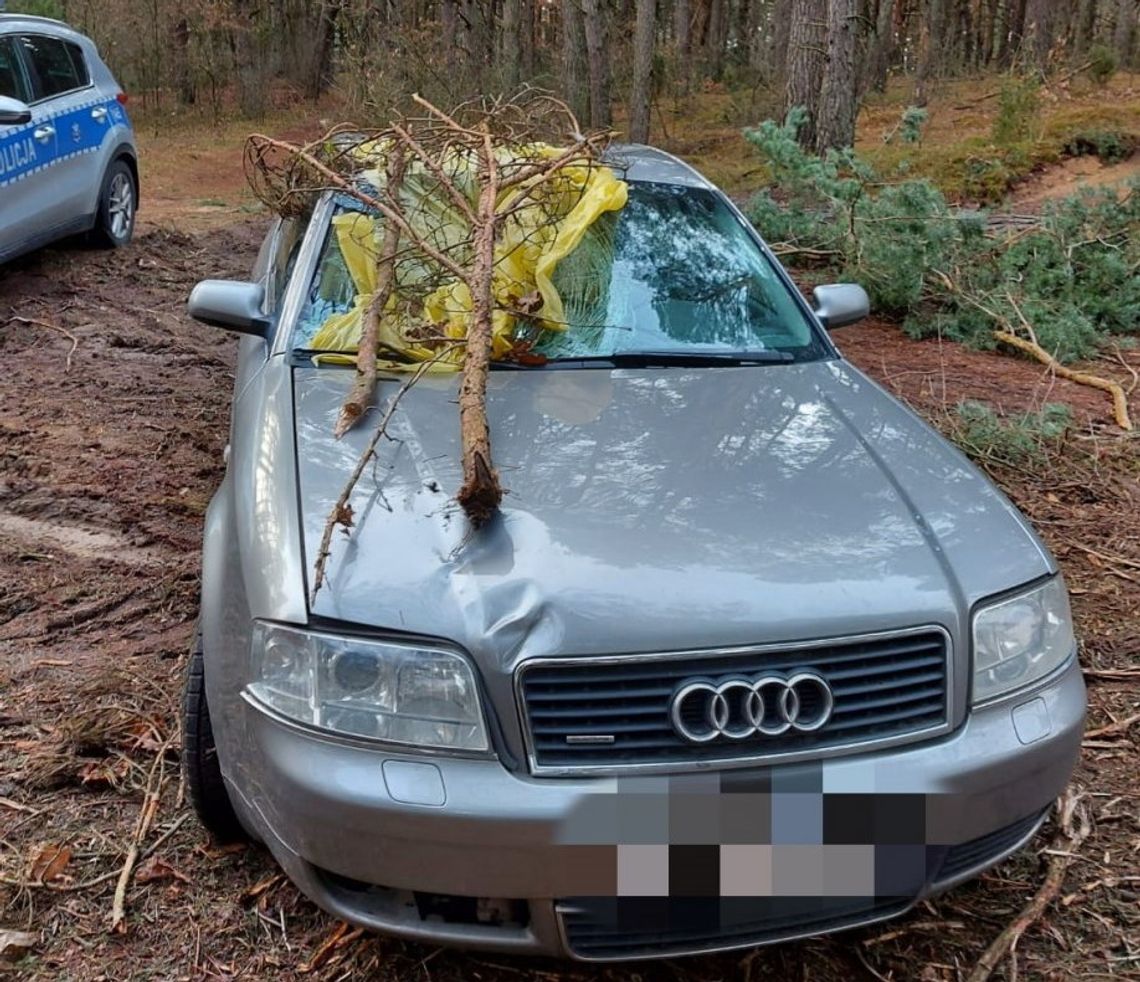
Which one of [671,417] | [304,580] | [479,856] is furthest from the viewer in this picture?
[671,417]

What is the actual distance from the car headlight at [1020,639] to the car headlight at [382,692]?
100 cm

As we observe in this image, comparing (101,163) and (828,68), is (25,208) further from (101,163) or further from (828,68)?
(828,68)

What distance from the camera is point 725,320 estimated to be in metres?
3.42

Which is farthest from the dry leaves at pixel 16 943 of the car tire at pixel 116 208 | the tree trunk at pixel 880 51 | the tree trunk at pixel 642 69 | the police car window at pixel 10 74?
the tree trunk at pixel 880 51

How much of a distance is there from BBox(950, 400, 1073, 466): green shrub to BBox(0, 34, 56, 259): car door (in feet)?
18.2

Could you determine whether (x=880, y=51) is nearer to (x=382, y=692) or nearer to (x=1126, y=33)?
(x=1126, y=33)

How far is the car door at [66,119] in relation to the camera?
24.6 ft

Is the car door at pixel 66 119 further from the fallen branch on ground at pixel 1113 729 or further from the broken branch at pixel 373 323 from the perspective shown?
the fallen branch on ground at pixel 1113 729

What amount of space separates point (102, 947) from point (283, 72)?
96.9ft

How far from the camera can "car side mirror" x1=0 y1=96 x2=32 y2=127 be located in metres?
6.56

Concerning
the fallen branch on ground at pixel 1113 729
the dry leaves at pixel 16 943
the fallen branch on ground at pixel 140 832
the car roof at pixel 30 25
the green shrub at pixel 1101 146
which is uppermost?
the car roof at pixel 30 25

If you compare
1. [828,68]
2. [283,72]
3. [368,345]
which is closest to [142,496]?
[368,345]

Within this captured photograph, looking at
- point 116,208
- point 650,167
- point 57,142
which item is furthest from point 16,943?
point 116,208

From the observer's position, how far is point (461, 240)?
11.6ft
